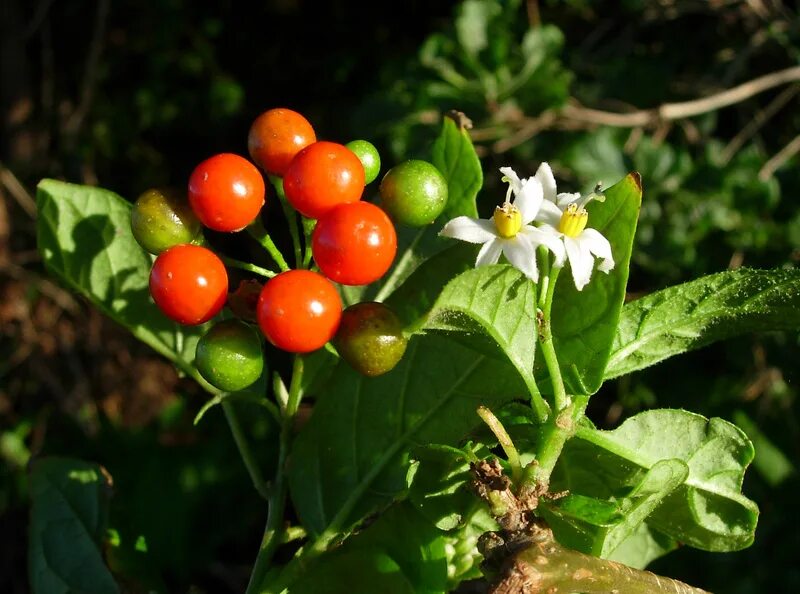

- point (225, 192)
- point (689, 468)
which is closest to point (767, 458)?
point (689, 468)

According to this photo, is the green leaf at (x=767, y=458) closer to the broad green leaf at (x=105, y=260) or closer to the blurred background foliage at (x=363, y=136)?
the blurred background foliage at (x=363, y=136)

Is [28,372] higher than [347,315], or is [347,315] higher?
[347,315]

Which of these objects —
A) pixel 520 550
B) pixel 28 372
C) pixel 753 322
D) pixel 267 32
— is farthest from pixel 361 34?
pixel 520 550

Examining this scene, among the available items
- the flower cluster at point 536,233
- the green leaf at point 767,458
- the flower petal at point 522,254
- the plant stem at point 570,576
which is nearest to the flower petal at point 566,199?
the flower cluster at point 536,233

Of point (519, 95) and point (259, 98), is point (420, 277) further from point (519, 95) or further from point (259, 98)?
point (259, 98)

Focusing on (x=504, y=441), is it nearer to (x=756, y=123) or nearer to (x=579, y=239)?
(x=579, y=239)
